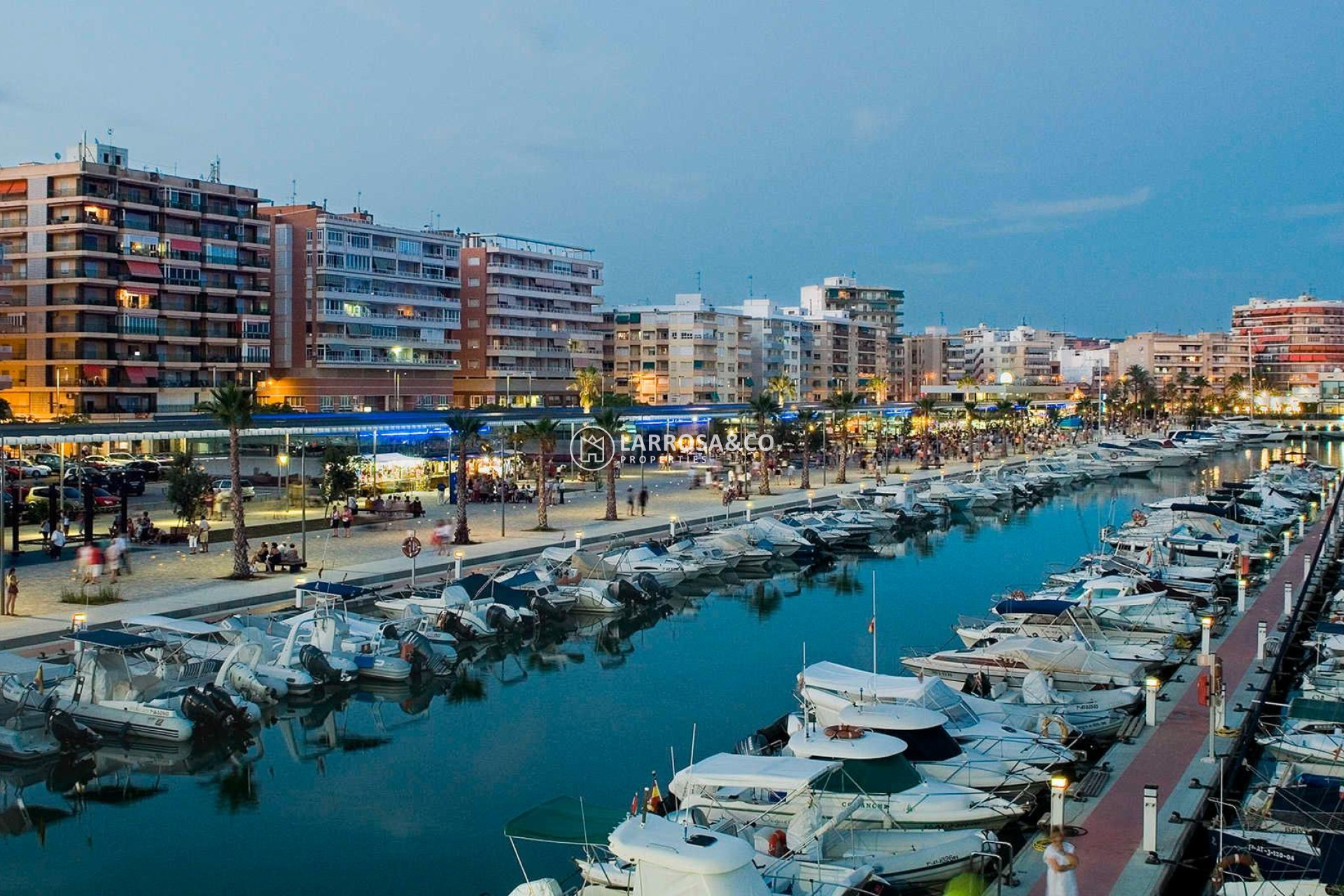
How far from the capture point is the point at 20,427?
52031 millimetres

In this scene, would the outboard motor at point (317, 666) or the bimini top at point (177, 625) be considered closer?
the bimini top at point (177, 625)

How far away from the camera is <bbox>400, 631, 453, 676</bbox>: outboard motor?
3241 centimetres

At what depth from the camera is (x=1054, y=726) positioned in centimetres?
2462

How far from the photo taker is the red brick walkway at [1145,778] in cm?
1719

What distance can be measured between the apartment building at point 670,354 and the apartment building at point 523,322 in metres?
13.1

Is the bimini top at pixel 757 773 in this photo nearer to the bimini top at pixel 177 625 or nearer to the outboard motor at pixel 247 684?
the outboard motor at pixel 247 684

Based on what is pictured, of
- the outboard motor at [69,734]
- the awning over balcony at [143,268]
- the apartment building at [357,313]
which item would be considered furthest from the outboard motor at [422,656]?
the apartment building at [357,313]

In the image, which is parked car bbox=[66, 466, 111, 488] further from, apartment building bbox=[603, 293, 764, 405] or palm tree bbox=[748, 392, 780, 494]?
apartment building bbox=[603, 293, 764, 405]

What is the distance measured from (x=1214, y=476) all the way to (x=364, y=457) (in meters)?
69.7

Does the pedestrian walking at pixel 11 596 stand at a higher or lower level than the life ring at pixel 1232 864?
higher

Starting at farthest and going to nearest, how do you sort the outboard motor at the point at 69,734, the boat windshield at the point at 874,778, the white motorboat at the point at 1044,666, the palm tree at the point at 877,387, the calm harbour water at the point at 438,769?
the palm tree at the point at 877,387 < the white motorboat at the point at 1044,666 < the outboard motor at the point at 69,734 < the calm harbour water at the point at 438,769 < the boat windshield at the point at 874,778

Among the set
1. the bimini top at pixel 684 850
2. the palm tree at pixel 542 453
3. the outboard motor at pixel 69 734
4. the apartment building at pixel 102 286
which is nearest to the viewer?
the bimini top at pixel 684 850

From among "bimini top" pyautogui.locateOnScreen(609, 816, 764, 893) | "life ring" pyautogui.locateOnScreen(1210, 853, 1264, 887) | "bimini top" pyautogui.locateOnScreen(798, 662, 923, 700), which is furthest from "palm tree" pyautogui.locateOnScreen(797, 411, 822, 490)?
"bimini top" pyautogui.locateOnScreen(609, 816, 764, 893)

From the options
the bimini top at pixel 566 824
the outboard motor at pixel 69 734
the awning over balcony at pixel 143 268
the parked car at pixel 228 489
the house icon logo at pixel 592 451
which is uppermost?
the awning over balcony at pixel 143 268
